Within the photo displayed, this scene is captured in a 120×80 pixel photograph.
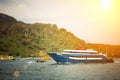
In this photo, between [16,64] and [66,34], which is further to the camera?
[16,64]

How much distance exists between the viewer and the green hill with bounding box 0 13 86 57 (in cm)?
896

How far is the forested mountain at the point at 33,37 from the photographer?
8962mm

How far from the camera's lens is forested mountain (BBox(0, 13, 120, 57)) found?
29.4 ft

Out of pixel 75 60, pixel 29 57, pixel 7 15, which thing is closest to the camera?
pixel 7 15

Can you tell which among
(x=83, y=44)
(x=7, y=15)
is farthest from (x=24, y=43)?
(x=83, y=44)

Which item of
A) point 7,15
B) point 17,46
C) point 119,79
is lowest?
point 119,79

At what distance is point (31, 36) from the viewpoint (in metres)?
9.23

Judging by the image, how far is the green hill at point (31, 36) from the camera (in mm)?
8961

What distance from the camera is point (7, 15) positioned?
29.0ft

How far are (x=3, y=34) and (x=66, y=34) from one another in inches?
55.9

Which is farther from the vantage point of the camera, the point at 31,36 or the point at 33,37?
the point at 31,36

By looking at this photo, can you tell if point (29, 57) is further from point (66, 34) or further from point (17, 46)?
point (66, 34)

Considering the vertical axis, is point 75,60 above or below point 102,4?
below

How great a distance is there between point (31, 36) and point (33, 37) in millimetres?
117
